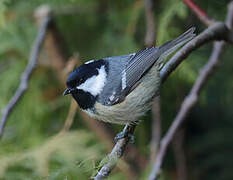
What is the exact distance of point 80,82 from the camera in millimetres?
2199

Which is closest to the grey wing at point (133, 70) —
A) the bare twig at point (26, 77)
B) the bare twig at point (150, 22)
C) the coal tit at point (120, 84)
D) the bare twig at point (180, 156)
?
the coal tit at point (120, 84)

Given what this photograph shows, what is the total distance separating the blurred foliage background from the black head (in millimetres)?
591

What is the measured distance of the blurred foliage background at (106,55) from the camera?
304 centimetres

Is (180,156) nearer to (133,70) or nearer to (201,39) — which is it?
(133,70)

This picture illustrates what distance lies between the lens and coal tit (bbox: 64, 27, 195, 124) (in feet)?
7.20

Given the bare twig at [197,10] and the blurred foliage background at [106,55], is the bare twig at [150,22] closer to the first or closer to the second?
the blurred foliage background at [106,55]

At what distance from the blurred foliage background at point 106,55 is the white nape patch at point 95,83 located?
589mm

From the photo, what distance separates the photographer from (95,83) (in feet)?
7.50

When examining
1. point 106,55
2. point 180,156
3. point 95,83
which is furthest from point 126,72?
point 180,156

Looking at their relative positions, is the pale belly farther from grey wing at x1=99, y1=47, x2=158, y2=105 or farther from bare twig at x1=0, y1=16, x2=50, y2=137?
bare twig at x1=0, y1=16, x2=50, y2=137

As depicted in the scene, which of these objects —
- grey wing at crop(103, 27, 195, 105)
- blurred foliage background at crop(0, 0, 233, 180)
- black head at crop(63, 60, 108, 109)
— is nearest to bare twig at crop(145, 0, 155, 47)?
blurred foliage background at crop(0, 0, 233, 180)

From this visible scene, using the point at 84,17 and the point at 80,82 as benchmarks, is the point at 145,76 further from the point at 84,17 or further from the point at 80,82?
the point at 84,17

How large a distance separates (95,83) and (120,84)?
0.50 ft

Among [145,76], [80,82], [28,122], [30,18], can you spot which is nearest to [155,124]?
[145,76]
